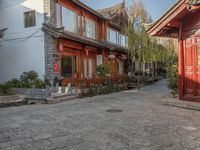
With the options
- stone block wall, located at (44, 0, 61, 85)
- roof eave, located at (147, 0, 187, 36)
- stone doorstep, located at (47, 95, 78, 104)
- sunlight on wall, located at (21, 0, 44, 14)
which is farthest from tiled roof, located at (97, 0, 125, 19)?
roof eave, located at (147, 0, 187, 36)

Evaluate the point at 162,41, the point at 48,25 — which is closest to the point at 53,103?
the point at 48,25

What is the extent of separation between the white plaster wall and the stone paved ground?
698 centimetres

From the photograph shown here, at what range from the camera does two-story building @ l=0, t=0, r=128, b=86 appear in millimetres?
14547

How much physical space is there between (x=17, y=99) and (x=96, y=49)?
1004 centimetres

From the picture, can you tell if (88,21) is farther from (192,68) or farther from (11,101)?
(192,68)

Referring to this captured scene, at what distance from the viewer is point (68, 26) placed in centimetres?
1709

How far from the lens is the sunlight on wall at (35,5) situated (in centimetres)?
1485

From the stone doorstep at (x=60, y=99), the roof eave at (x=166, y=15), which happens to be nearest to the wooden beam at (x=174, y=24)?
the roof eave at (x=166, y=15)

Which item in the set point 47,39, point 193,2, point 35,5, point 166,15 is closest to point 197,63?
point 166,15

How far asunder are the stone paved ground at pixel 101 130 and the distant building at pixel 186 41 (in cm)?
168

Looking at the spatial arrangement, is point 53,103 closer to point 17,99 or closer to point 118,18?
point 17,99

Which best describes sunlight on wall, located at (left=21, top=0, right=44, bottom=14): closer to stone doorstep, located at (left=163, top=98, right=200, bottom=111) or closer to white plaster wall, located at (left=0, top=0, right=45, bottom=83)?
white plaster wall, located at (left=0, top=0, right=45, bottom=83)

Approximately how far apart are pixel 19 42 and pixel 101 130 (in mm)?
11661

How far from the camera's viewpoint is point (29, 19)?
1543 cm
